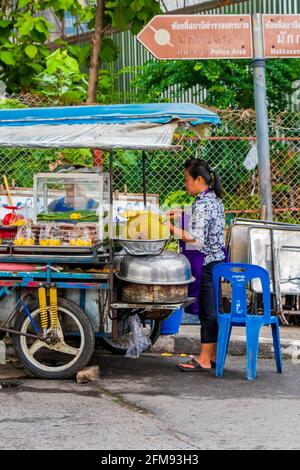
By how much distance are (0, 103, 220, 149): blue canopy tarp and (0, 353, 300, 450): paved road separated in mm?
1886

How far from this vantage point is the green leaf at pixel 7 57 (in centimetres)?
1384

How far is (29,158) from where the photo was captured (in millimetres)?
11609

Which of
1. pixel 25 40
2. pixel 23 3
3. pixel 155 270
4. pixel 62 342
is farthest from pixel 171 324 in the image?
pixel 23 3

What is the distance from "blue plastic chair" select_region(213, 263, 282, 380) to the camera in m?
7.73

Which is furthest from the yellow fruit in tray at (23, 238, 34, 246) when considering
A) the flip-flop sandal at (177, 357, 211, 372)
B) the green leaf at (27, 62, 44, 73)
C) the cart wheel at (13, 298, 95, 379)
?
the green leaf at (27, 62, 44, 73)

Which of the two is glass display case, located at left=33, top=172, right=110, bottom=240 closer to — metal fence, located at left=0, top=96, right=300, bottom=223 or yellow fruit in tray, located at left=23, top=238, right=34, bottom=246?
yellow fruit in tray, located at left=23, top=238, right=34, bottom=246

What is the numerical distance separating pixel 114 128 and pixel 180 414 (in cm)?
233

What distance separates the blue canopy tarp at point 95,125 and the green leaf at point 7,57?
21.5 ft

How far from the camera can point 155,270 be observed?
746cm

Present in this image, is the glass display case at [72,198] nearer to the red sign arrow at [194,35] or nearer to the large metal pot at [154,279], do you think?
the large metal pot at [154,279]

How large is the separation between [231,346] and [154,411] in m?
2.52

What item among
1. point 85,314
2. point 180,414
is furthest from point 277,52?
point 180,414

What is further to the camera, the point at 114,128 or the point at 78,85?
the point at 78,85
